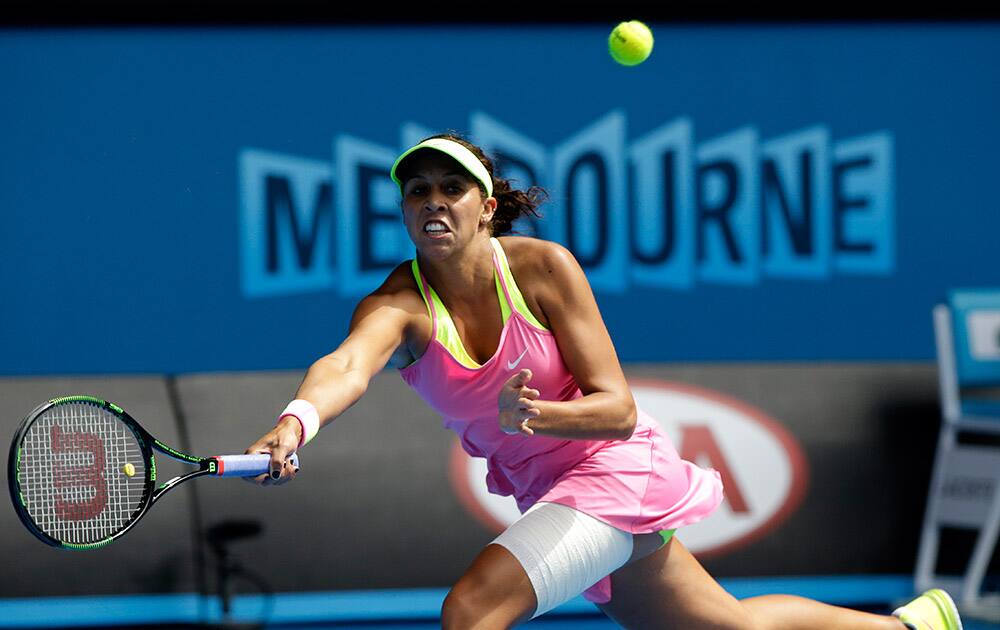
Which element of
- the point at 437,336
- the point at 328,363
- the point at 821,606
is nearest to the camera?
the point at 328,363

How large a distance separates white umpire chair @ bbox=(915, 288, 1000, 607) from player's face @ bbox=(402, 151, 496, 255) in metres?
3.12

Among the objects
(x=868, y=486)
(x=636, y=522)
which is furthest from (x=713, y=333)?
(x=636, y=522)

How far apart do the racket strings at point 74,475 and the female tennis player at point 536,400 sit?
51cm

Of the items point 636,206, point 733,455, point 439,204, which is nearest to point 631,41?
point 439,204

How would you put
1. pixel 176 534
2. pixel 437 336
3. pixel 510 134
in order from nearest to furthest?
pixel 437 336 → pixel 176 534 → pixel 510 134

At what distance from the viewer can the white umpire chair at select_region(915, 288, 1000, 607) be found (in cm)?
561

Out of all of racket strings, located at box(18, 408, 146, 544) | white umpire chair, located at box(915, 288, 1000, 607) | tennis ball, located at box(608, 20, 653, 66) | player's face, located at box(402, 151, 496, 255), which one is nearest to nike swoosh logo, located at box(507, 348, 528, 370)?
player's face, located at box(402, 151, 496, 255)

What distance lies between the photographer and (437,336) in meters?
3.22

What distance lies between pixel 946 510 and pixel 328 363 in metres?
3.56


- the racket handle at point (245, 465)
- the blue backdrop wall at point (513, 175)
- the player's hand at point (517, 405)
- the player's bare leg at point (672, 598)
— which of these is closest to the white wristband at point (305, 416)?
the racket handle at point (245, 465)

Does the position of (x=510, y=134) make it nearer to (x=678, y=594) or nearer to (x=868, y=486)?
(x=868, y=486)

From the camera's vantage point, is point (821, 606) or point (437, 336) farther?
point (821, 606)

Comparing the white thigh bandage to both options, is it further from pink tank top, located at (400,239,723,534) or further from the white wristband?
the white wristband

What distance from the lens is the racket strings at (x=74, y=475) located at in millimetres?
2934
